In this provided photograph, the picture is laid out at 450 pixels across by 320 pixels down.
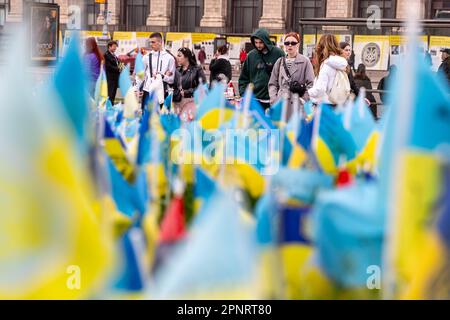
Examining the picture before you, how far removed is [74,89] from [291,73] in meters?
6.48

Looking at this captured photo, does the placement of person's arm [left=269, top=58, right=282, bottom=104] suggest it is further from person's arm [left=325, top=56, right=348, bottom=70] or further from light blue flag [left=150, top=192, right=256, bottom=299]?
light blue flag [left=150, top=192, right=256, bottom=299]

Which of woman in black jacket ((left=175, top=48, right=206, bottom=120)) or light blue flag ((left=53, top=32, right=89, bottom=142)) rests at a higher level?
light blue flag ((left=53, top=32, right=89, bottom=142))

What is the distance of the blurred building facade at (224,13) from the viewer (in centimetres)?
4353

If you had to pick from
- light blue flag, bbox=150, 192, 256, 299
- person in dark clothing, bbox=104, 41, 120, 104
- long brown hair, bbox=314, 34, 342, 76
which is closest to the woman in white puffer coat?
long brown hair, bbox=314, 34, 342, 76

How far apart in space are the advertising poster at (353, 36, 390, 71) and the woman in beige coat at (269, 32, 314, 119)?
6955mm

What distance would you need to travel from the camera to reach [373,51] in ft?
53.3

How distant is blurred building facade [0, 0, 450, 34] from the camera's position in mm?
43531

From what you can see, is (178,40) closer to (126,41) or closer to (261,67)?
(126,41)

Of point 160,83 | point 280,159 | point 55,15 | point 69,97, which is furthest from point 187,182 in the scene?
point 55,15

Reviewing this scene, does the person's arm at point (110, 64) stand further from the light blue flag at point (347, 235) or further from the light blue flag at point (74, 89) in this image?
the light blue flag at point (347, 235)

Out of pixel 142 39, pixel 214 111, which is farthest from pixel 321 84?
pixel 142 39

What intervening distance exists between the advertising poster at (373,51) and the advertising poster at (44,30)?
4586 millimetres
